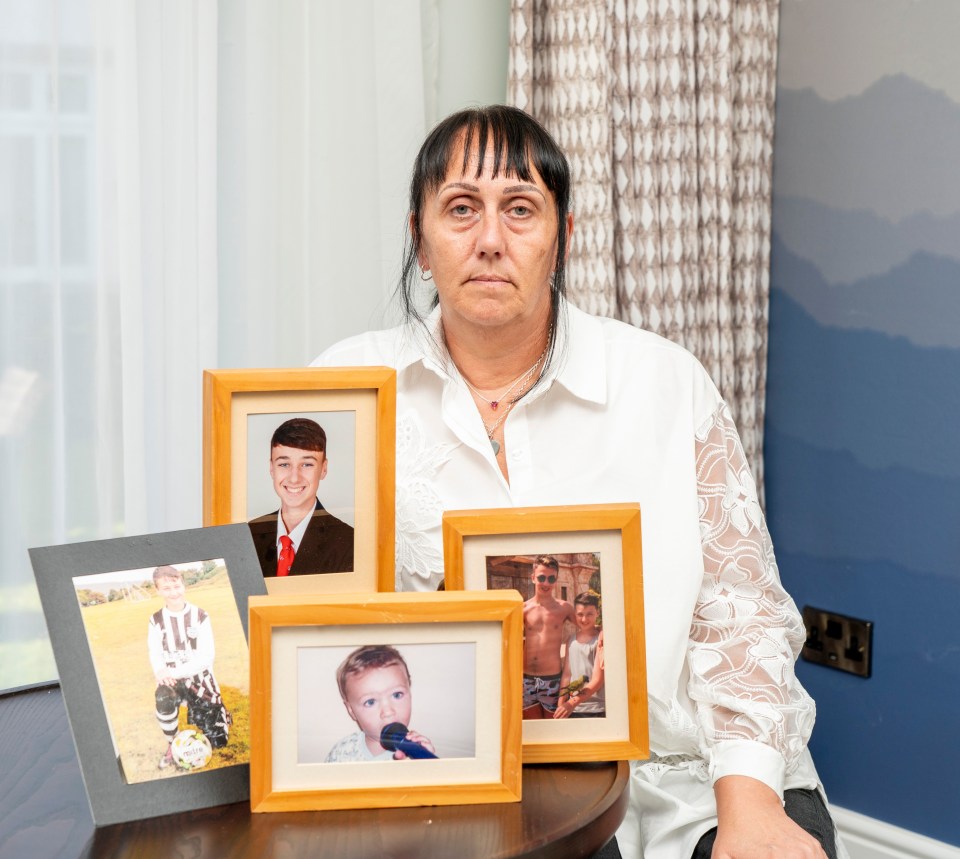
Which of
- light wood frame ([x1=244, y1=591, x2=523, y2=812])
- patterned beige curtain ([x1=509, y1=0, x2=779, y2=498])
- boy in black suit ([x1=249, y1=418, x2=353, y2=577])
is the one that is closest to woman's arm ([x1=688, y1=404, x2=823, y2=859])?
light wood frame ([x1=244, y1=591, x2=523, y2=812])

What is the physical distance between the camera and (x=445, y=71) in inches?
79.9

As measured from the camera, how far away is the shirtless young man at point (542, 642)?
927 mm

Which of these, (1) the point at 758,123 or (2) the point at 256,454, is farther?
(1) the point at 758,123

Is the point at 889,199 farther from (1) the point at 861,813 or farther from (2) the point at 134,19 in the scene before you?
(2) the point at 134,19

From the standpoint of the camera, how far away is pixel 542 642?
93 cm

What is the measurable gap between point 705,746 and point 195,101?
1.22 meters

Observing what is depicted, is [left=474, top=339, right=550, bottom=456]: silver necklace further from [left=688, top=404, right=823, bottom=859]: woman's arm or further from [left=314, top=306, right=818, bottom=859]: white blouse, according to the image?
[left=688, top=404, right=823, bottom=859]: woman's arm

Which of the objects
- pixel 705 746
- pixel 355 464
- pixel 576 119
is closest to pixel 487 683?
pixel 355 464

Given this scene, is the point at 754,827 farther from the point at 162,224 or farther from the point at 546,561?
the point at 162,224

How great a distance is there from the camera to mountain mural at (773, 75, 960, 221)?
6.37 ft

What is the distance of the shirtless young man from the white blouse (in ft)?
1.00

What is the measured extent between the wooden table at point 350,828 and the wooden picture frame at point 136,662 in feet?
0.09

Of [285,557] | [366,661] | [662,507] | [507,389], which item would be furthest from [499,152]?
[366,661]

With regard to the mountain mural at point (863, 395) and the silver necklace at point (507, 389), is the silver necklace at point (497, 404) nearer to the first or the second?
the silver necklace at point (507, 389)
